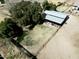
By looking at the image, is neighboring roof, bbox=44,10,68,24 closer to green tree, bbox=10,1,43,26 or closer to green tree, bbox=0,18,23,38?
green tree, bbox=10,1,43,26

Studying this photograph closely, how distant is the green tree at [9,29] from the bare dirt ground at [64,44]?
9.71 feet

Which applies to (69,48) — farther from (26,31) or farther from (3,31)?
(3,31)

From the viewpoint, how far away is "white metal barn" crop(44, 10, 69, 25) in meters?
14.5

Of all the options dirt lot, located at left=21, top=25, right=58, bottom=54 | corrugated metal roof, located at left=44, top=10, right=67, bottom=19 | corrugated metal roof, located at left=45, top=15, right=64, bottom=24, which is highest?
corrugated metal roof, located at left=44, top=10, right=67, bottom=19

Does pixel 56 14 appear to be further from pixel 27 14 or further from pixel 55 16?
pixel 27 14

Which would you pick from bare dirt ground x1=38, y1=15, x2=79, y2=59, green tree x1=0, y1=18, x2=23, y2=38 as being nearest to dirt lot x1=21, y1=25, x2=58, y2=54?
bare dirt ground x1=38, y1=15, x2=79, y2=59

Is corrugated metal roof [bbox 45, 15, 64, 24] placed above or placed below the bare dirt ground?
above

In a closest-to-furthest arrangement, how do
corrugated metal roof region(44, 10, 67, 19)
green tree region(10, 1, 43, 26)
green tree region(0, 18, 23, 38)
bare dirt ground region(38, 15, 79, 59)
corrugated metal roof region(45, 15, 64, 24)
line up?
bare dirt ground region(38, 15, 79, 59)
green tree region(0, 18, 23, 38)
corrugated metal roof region(45, 15, 64, 24)
corrugated metal roof region(44, 10, 67, 19)
green tree region(10, 1, 43, 26)

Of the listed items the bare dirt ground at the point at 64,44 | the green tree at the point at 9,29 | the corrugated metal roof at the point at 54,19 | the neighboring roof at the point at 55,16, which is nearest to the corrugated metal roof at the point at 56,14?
the neighboring roof at the point at 55,16

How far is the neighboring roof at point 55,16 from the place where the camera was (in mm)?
14507

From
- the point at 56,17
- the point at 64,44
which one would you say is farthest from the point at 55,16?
the point at 64,44

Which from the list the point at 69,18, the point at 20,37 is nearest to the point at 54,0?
the point at 69,18

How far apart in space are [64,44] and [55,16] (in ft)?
9.76

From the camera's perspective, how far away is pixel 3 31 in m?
13.9
